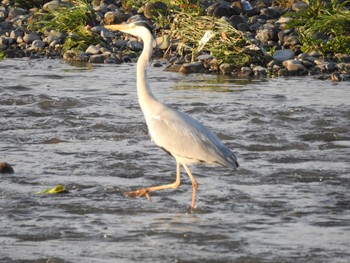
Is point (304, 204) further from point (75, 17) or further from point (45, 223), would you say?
point (75, 17)

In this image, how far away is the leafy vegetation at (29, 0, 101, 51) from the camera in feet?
61.9

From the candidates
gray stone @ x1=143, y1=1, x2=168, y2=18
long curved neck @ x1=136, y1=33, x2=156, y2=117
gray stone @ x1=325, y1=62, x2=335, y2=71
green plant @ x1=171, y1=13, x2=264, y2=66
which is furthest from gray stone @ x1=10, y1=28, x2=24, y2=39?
long curved neck @ x1=136, y1=33, x2=156, y2=117

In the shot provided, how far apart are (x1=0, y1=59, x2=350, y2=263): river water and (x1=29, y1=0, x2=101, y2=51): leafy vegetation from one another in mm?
2197

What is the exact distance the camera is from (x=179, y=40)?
1830cm

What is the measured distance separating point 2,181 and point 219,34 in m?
8.06

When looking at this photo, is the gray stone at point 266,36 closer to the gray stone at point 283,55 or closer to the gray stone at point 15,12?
the gray stone at point 283,55

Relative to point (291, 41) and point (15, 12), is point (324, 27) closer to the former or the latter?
point (291, 41)

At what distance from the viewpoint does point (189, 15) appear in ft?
58.4

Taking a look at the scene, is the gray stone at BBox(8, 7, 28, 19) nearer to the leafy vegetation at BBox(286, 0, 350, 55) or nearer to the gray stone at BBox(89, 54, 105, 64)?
the gray stone at BBox(89, 54, 105, 64)

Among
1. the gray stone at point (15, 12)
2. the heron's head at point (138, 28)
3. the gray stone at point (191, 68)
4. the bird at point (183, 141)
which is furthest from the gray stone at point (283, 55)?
the bird at point (183, 141)

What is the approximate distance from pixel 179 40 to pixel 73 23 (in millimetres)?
2329

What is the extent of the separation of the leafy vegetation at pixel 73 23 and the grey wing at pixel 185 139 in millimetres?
9737

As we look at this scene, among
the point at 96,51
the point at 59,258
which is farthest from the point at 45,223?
the point at 96,51

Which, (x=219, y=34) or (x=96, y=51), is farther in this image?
(x=96, y=51)
